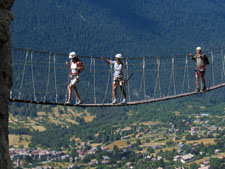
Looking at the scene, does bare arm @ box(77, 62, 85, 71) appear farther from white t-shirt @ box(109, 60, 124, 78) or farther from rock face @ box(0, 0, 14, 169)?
rock face @ box(0, 0, 14, 169)

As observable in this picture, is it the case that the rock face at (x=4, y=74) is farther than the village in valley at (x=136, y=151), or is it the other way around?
the village in valley at (x=136, y=151)

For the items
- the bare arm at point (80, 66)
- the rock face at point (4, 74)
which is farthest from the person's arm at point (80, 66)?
the rock face at point (4, 74)

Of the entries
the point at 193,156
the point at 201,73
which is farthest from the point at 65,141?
the point at 201,73

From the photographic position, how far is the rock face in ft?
49.1

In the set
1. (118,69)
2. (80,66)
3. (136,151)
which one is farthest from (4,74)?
(136,151)

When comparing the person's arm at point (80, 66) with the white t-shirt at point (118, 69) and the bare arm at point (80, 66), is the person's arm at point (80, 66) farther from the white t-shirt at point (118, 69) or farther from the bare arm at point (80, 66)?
the white t-shirt at point (118, 69)

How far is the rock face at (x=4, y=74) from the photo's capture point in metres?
15.0

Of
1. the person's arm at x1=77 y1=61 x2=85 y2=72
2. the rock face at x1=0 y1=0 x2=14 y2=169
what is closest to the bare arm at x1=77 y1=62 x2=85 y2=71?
the person's arm at x1=77 y1=61 x2=85 y2=72

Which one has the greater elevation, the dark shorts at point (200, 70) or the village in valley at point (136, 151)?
the dark shorts at point (200, 70)

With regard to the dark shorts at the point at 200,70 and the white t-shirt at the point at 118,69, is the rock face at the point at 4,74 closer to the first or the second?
the white t-shirt at the point at 118,69

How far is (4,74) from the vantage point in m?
15.4

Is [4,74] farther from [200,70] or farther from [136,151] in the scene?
[136,151]

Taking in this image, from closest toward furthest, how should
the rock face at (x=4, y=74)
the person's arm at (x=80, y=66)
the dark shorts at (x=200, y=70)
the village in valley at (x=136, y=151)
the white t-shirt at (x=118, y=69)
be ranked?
the rock face at (x=4, y=74) → the person's arm at (x=80, y=66) → the white t-shirt at (x=118, y=69) → the dark shorts at (x=200, y=70) → the village in valley at (x=136, y=151)

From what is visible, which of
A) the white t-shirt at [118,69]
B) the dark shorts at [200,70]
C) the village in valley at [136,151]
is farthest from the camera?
the village in valley at [136,151]
